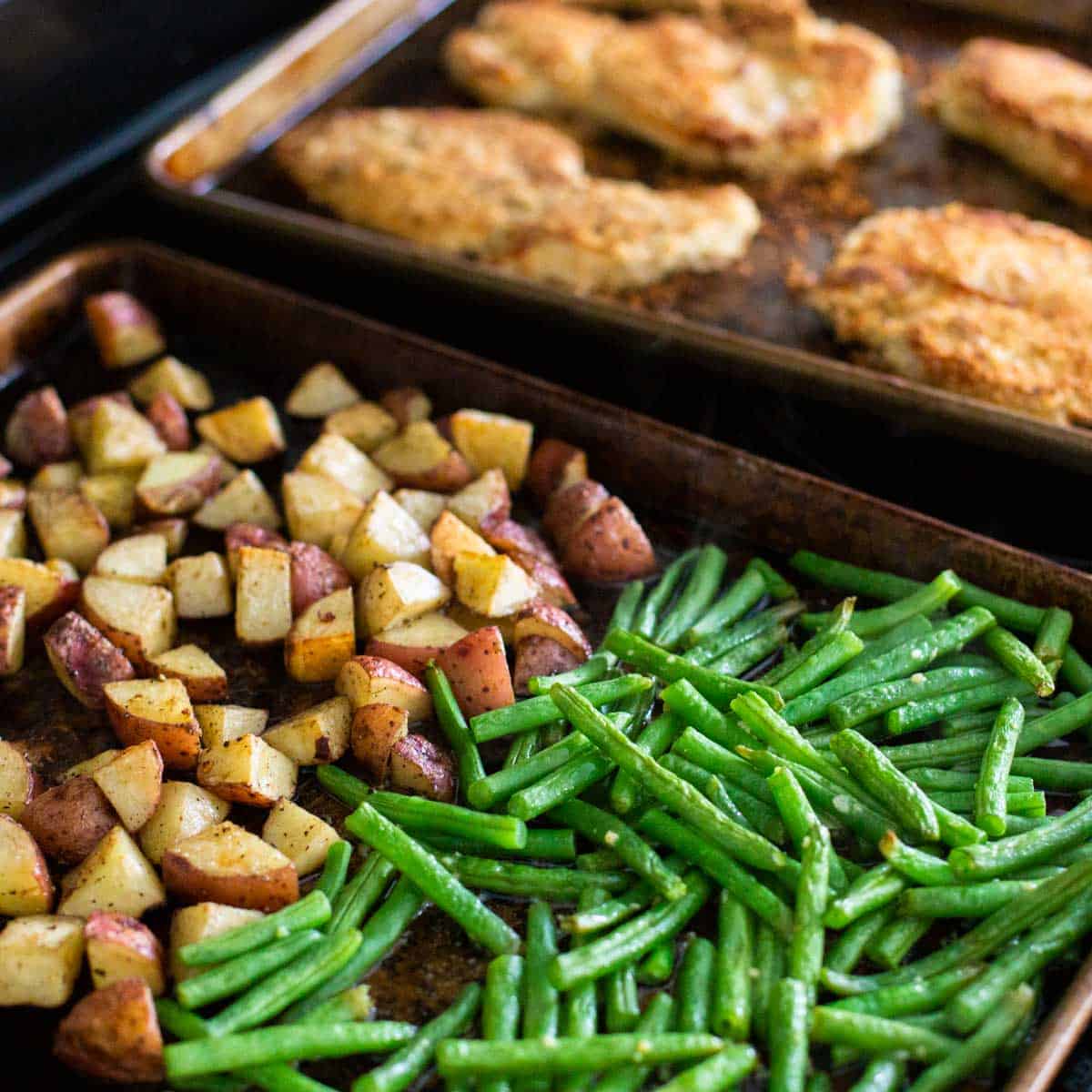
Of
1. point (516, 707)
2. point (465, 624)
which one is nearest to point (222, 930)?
point (516, 707)

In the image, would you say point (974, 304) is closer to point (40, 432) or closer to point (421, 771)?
point (421, 771)

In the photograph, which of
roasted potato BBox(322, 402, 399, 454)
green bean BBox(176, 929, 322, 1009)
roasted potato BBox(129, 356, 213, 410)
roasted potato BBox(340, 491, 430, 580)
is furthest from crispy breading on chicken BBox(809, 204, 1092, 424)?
green bean BBox(176, 929, 322, 1009)

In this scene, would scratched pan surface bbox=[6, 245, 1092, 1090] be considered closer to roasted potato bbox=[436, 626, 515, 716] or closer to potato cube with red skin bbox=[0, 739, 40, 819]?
potato cube with red skin bbox=[0, 739, 40, 819]

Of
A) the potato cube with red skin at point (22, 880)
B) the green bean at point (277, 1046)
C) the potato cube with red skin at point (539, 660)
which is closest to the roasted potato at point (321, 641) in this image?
the potato cube with red skin at point (539, 660)

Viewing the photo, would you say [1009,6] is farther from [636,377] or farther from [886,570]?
[886,570]

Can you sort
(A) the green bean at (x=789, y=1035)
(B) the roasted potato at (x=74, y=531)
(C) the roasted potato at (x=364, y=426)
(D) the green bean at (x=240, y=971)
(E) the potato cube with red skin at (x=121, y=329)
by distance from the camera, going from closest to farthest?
(A) the green bean at (x=789, y=1035) < (D) the green bean at (x=240, y=971) < (B) the roasted potato at (x=74, y=531) < (C) the roasted potato at (x=364, y=426) < (E) the potato cube with red skin at (x=121, y=329)

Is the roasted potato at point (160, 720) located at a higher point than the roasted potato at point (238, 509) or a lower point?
lower

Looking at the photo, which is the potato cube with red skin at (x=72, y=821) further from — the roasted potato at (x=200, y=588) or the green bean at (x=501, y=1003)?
the green bean at (x=501, y=1003)
